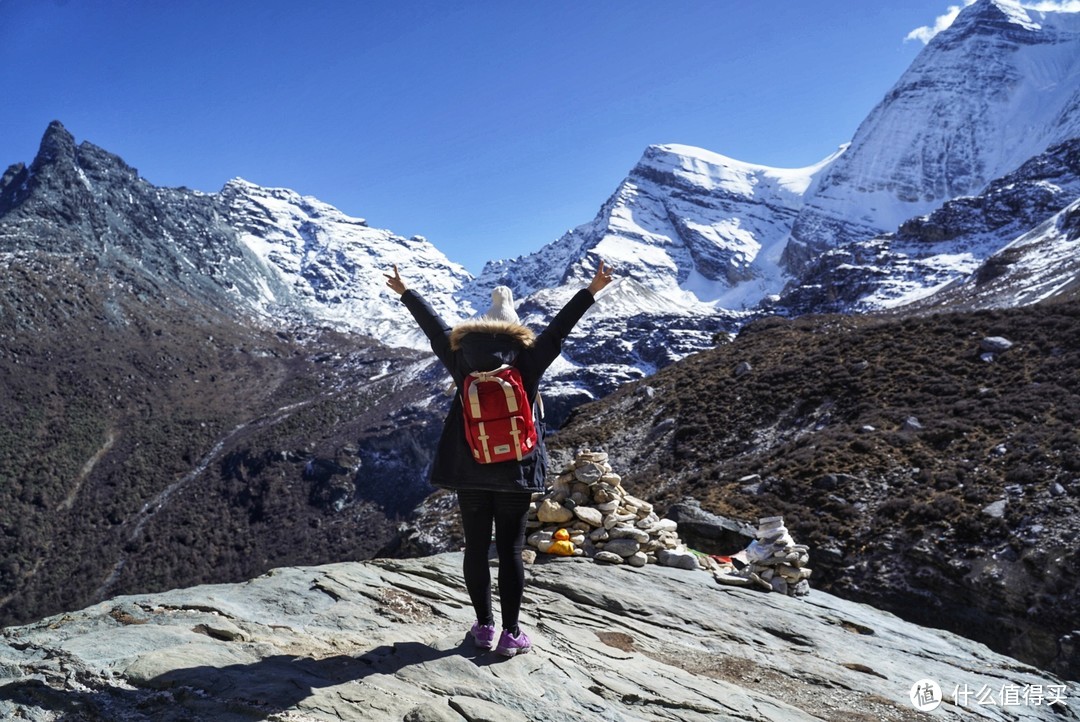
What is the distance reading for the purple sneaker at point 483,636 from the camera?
16.8 ft

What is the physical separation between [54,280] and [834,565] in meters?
158

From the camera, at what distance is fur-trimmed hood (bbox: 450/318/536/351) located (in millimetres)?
4984

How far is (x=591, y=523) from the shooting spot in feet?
29.2


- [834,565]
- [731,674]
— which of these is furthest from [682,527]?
[731,674]

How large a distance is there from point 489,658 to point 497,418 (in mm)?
1741

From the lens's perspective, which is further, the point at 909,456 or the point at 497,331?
the point at 909,456

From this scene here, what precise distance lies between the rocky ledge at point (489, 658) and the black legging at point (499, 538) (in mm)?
486

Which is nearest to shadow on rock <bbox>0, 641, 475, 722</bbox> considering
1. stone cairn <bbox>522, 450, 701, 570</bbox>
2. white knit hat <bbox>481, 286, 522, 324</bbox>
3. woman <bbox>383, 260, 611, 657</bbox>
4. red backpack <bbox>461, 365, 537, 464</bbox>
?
Answer: woman <bbox>383, 260, 611, 657</bbox>

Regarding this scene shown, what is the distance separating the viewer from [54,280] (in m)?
136

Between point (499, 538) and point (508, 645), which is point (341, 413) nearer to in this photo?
point (508, 645)

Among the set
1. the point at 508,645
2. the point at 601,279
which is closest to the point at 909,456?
the point at 601,279

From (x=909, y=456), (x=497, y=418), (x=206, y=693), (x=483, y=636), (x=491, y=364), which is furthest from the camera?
(x=909, y=456)

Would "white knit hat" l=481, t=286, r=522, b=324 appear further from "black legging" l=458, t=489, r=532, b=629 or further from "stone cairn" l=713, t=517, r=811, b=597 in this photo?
"stone cairn" l=713, t=517, r=811, b=597

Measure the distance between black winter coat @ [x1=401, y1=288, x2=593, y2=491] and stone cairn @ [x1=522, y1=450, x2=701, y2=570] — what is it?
155 inches
